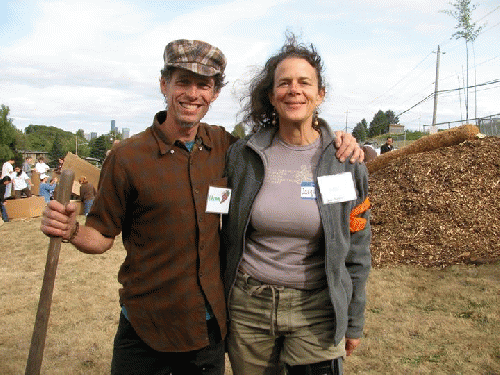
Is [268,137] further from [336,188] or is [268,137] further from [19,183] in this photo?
[19,183]

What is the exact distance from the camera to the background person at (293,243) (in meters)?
1.95

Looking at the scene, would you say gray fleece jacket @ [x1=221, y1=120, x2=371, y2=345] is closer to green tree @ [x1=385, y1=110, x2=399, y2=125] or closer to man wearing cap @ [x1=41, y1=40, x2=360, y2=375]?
man wearing cap @ [x1=41, y1=40, x2=360, y2=375]

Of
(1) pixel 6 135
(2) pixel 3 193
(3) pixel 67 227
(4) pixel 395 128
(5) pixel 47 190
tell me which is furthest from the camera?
(4) pixel 395 128

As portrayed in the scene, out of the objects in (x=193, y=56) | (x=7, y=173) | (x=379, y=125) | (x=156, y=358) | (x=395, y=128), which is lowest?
(x=156, y=358)

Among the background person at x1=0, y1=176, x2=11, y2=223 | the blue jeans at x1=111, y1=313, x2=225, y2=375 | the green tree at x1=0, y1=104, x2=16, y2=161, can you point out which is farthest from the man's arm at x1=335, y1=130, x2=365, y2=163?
the green tree at x1=0, y1=104, x2=16, y2=161

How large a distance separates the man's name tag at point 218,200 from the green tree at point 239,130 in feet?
1.63

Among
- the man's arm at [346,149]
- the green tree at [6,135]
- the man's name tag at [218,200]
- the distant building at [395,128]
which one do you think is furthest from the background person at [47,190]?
the distant building at [395,128]

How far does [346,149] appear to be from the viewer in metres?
2.04

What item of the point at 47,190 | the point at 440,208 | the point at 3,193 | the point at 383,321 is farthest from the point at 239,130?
the point at 47,190

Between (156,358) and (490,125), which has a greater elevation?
(490,125)

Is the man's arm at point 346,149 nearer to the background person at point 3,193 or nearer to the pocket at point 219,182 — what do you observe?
the pocket at point 219,182

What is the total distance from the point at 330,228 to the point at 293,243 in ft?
0.53

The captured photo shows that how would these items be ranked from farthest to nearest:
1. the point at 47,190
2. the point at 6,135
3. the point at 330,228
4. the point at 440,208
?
the point at 6,135 < the point at 47,190 < the point at 440,208 < the point at 330,228

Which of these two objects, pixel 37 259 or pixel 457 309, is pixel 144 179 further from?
pixel 37 259
